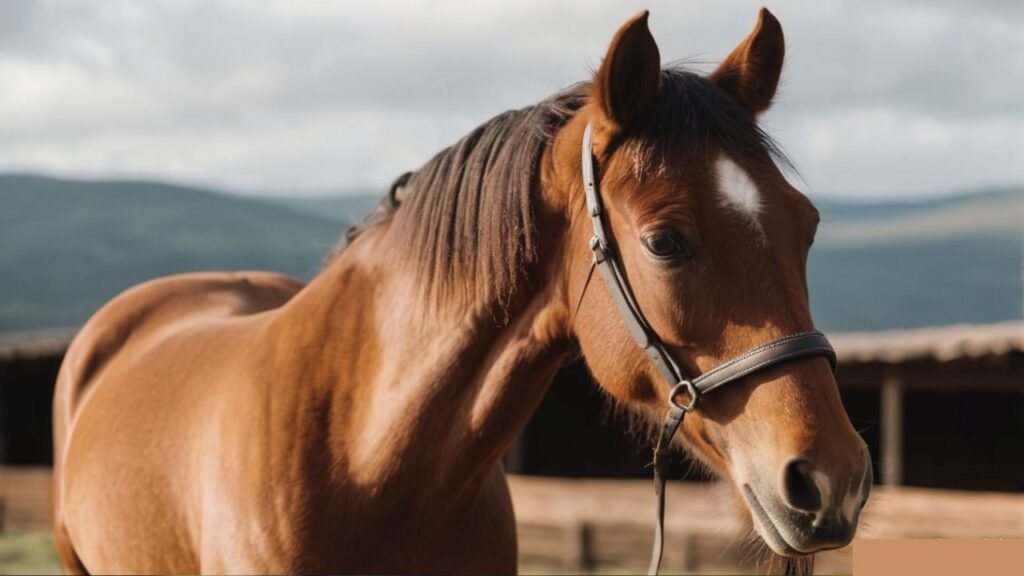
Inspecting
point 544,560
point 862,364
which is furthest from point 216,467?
point 862,364

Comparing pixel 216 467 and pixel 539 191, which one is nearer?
pixel 539 191

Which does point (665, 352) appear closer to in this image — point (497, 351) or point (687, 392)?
point (687, 392)

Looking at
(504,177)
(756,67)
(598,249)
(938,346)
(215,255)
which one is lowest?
(215,255)

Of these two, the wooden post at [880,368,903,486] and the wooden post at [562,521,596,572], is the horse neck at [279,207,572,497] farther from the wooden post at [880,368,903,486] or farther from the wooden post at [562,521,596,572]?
the wooden post at [880,368,903,486]

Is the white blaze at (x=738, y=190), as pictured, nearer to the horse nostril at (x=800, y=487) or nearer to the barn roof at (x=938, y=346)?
the horse nostril at (x=800, y=487)

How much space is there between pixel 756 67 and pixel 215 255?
112 metres

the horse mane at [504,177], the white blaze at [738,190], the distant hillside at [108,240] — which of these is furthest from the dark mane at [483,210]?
the distant hillside at [108,240]

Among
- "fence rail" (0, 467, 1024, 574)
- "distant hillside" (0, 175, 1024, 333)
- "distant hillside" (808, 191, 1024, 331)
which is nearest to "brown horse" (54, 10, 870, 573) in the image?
"fence rail" (0, 467, 1024, 574)

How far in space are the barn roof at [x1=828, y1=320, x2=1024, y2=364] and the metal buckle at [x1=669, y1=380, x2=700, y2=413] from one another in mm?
9840

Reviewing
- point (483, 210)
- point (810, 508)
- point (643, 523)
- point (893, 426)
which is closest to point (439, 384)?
point (483, 210)

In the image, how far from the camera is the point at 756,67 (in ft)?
9.71

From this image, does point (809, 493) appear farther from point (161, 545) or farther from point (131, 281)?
point (131, 281)

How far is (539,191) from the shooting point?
291 centimetres

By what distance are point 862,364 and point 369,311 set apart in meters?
10.9
